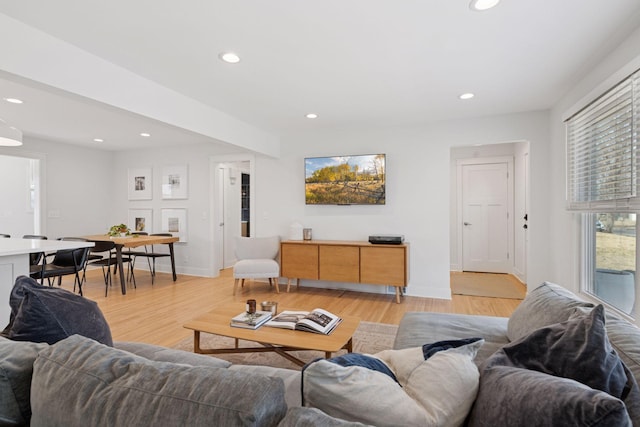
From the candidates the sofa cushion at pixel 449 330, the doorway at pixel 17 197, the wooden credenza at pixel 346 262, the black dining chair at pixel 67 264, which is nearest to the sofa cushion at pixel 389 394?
the sofa cushion at pixel 449 330

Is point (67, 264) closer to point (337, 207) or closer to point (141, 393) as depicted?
point (337, 207)

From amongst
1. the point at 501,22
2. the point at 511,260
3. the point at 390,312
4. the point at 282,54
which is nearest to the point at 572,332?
the point at 501,22

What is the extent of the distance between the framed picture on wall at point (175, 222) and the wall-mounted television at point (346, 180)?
2.54 meters

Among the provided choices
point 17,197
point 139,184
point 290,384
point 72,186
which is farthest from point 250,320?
point 17,197

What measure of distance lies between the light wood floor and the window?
45.8 inches

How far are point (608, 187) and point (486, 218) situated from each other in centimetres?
345

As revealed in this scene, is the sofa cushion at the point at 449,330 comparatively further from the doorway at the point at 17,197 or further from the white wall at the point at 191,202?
the doorway at the point at 17,197

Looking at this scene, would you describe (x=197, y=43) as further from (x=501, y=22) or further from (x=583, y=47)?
(x=583, y=47)

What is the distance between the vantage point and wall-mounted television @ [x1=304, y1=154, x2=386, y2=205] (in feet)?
15.1

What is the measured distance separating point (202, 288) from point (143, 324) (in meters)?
1.59

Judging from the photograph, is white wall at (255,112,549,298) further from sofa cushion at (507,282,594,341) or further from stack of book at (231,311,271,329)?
stack of book at (231,311,271,329)

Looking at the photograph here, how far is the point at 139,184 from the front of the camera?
6.46 meters

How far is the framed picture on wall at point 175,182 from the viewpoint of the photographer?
6.04m

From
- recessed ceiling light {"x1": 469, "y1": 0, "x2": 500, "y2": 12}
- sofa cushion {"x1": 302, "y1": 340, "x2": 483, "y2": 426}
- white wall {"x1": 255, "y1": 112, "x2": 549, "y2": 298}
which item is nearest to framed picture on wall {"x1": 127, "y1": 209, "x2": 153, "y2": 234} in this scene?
white wall {"x1": 255, "y1": 112, "x2": 549, "y2": 298}
